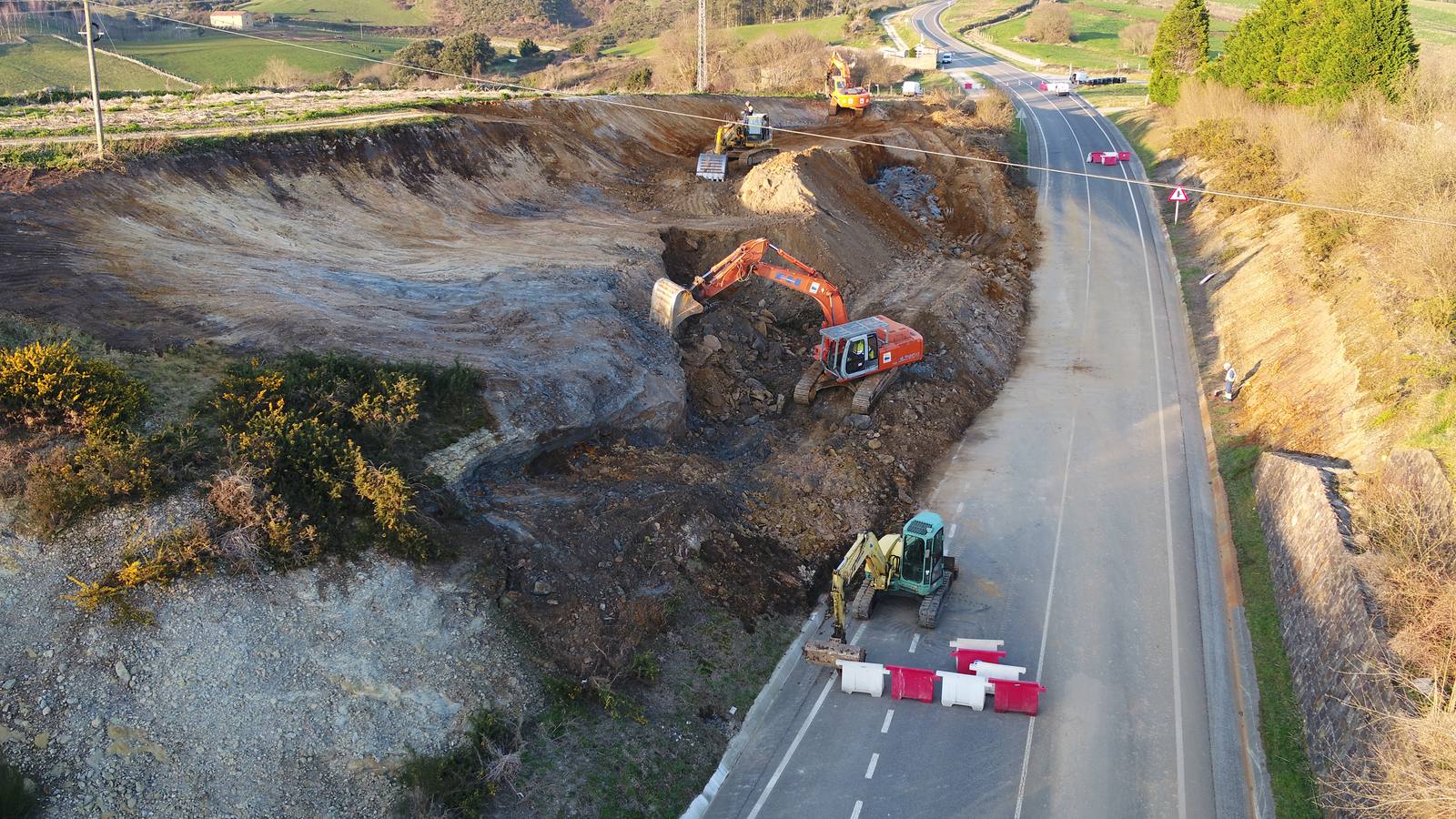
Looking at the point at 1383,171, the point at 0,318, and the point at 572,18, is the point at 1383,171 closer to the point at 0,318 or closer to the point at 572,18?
the point at 0,318

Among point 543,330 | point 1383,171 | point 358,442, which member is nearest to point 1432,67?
point 1383,171

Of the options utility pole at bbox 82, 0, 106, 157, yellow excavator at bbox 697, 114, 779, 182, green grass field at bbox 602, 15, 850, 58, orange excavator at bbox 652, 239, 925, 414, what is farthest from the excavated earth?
green grass field at bbox 602, 15, 850, 58

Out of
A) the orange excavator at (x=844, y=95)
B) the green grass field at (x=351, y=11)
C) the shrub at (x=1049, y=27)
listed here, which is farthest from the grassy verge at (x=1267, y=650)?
the green grass field at (x=351, y=11)

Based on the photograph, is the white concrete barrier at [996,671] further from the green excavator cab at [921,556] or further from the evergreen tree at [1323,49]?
the evergreen tree at [1323,49]

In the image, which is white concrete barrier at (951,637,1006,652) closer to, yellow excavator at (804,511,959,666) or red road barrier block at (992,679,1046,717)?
yellow excavator at (804,511,959,666)

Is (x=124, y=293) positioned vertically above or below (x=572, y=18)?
below

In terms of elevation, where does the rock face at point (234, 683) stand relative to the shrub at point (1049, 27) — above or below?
below

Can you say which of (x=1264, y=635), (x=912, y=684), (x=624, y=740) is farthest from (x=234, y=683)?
(x=1264, y=635)
